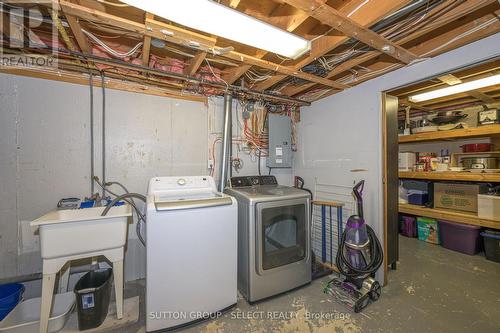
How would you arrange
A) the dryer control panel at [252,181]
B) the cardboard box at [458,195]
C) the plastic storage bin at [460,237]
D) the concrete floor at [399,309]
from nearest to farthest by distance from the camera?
the concrete floor at [399,309] → the dryer control panel at [252,181] → the plastic storage bin at [460,237] → the cardboard box at [458,195]

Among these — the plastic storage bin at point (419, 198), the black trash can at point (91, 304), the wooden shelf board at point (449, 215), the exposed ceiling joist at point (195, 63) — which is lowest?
the black trash can at point (91, 304)

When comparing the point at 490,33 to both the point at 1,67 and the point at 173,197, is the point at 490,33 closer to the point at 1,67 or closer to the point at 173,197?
the point at 173,197

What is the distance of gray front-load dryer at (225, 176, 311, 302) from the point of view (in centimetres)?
185

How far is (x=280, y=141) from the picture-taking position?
9.59ft

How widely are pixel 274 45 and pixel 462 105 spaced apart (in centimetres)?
375

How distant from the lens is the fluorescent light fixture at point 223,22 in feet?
3.63

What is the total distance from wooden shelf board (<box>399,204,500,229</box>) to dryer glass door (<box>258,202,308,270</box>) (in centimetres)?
248

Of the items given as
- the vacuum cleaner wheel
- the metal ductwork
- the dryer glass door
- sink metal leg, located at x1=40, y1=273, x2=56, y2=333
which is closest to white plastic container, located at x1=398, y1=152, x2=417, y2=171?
the vacuum cleaner wheel

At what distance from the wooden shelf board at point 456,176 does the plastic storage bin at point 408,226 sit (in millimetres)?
750

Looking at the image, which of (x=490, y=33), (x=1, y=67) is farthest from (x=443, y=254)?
(x=1, y=67)

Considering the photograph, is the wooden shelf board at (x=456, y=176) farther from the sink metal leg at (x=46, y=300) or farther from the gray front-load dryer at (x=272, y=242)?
the sink metal leg at (x=46, y=300)

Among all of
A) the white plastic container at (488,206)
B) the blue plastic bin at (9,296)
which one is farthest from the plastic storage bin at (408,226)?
the blue plastic bin at (9,296)

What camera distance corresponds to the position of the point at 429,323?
1602mm

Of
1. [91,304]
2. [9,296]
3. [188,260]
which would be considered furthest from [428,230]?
[9,296]
